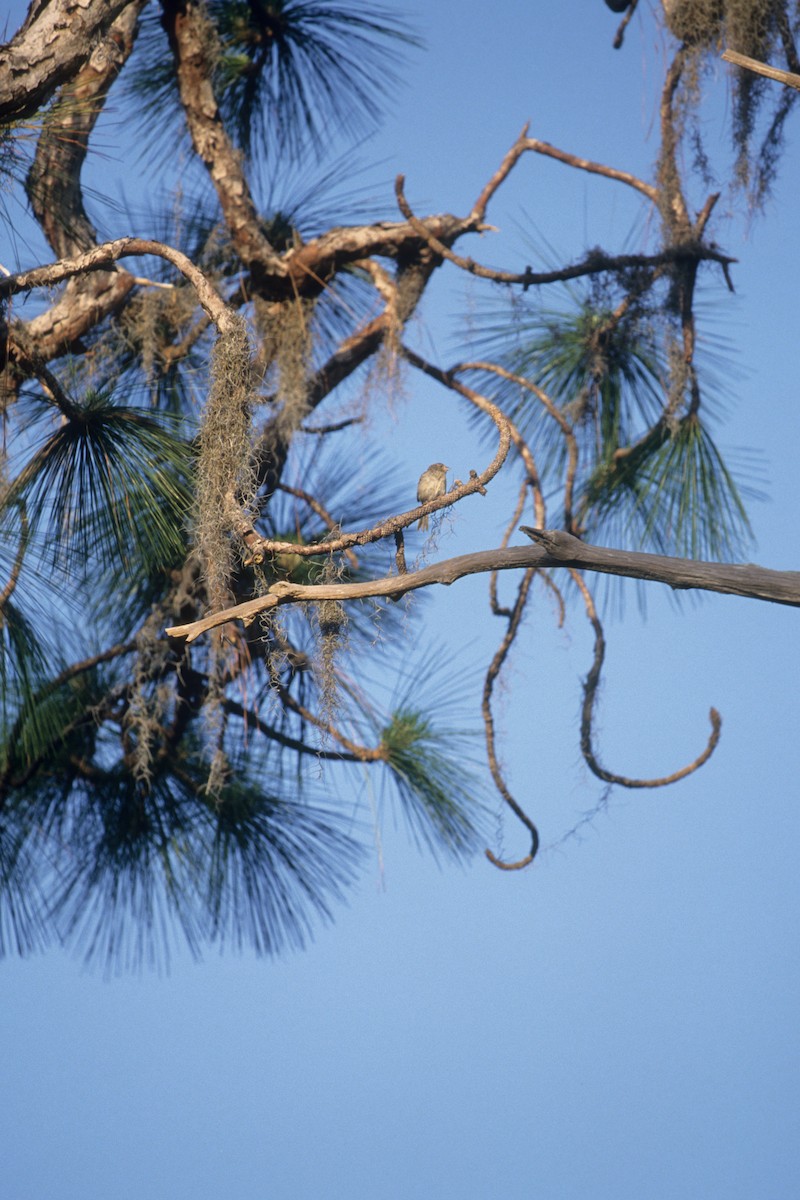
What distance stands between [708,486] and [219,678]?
0.82m

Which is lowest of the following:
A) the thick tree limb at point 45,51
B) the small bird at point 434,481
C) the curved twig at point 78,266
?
the small bird at point 434,481

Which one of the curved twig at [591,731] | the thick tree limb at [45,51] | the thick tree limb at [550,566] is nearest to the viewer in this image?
the thick tree limb at [550,566]

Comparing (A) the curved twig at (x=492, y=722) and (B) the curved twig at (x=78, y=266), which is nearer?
(B) the curved twig at (x=78, y=266)

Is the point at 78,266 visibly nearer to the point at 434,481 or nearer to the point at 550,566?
the point at 434,481

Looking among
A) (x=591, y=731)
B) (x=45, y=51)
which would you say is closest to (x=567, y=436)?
(x=591, y=731)

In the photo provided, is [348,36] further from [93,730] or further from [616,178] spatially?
[93,730]

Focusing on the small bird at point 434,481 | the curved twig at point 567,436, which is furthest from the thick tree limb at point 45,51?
the curved twig at point 567,436

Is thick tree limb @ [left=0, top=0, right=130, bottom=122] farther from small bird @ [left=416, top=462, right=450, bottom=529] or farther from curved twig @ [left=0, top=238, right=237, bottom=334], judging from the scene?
small bird @ [left=416, top=462, right=450, bottom=529]

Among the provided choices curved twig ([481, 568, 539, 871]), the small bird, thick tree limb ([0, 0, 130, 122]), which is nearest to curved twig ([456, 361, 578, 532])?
curved twig ([481, 568, 539, 871])

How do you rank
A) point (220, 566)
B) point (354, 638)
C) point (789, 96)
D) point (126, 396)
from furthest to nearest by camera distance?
point (354, 638) < point (789, 96) < point (126, 396) < point (220, 566)

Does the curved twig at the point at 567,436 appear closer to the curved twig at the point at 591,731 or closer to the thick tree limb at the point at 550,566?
the curved twig at the point at 591,731

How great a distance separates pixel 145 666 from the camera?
77.0 inches

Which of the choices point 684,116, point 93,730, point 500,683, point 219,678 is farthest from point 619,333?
point 93,730

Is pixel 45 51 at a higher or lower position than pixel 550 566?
higher
